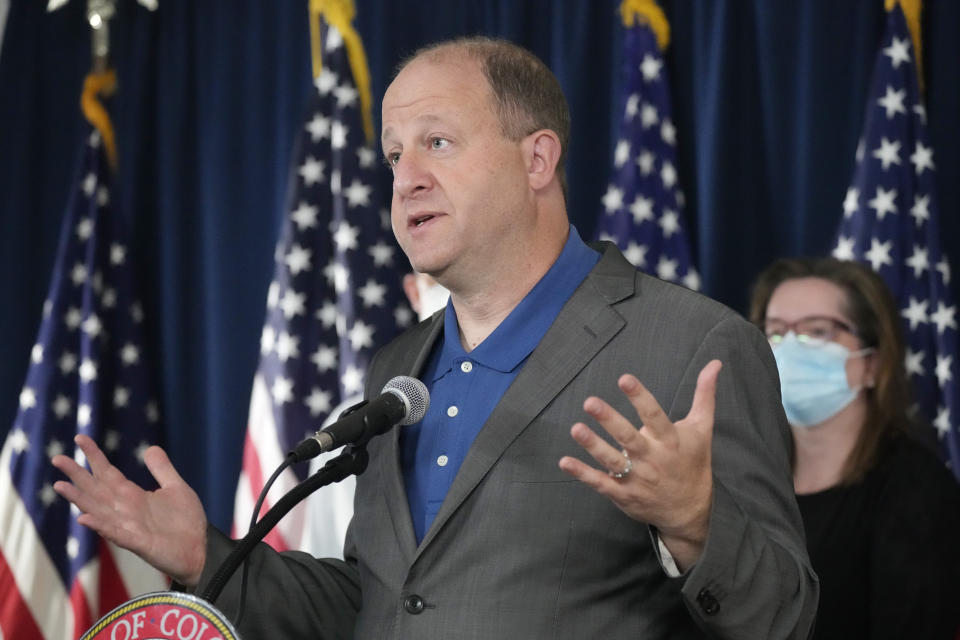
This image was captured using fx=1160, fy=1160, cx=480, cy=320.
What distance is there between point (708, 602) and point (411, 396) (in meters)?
0.55

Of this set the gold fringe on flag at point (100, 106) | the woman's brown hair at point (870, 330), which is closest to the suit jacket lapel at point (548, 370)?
the woman's brown hair at point (870, 330)

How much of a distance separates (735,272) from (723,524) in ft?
9.58

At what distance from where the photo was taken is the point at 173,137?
5.13 meters

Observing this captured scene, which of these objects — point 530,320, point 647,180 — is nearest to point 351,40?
point 647,180

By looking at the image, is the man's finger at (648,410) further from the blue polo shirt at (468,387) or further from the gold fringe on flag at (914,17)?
the gold fringe on flag at (914,17)

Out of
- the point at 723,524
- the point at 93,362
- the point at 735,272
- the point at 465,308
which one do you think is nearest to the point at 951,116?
the point at 735,272

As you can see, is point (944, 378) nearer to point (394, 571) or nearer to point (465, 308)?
point (465, 308)

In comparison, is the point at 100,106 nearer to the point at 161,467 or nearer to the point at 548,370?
the point at 161,467

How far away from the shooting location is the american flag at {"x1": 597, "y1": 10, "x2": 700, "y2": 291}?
13.8ft

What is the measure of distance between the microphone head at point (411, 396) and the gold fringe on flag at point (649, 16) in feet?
9.32

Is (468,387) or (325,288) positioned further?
(325,288)

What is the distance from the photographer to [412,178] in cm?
197

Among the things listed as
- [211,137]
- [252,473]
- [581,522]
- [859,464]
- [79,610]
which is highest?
[211,137]

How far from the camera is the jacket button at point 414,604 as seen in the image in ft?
5.68
